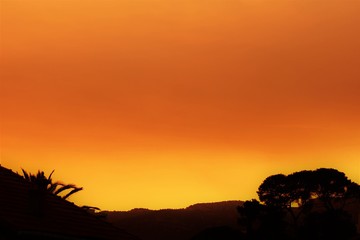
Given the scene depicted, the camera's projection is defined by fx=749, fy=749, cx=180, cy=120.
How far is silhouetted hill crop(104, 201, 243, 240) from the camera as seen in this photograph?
13188cm

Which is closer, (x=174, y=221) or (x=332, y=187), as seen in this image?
(x=332, y=187)

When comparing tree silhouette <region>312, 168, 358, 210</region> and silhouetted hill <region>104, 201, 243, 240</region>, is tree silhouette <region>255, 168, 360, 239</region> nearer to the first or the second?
tree silhouette <region>312, 168, 358, 210</region>

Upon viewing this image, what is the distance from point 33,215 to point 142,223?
118 meters

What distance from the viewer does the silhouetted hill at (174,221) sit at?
131875 millimetres

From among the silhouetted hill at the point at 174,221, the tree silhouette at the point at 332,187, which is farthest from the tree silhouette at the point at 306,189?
the silhouetted hill at the point at 174,221

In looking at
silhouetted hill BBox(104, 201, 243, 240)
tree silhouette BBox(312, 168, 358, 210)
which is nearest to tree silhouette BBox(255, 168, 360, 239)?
tree silhouette BBox(312, 168, 358, 210)

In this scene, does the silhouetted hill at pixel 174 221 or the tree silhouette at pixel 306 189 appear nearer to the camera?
the tree silhouette at pixel 306 189

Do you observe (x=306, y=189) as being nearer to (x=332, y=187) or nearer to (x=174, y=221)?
(x=332, y=187)

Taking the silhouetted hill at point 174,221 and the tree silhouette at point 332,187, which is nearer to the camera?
the tree silhouette at point 332,187

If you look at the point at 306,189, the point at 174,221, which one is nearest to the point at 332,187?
the point at 306,189

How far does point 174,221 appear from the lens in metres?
148

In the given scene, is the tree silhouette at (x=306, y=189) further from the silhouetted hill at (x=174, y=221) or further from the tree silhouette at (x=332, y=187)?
the silhouetted hill at (x=174, y=221)

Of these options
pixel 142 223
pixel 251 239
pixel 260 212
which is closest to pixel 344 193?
pixel 260 212

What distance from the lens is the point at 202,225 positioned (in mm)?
145250
